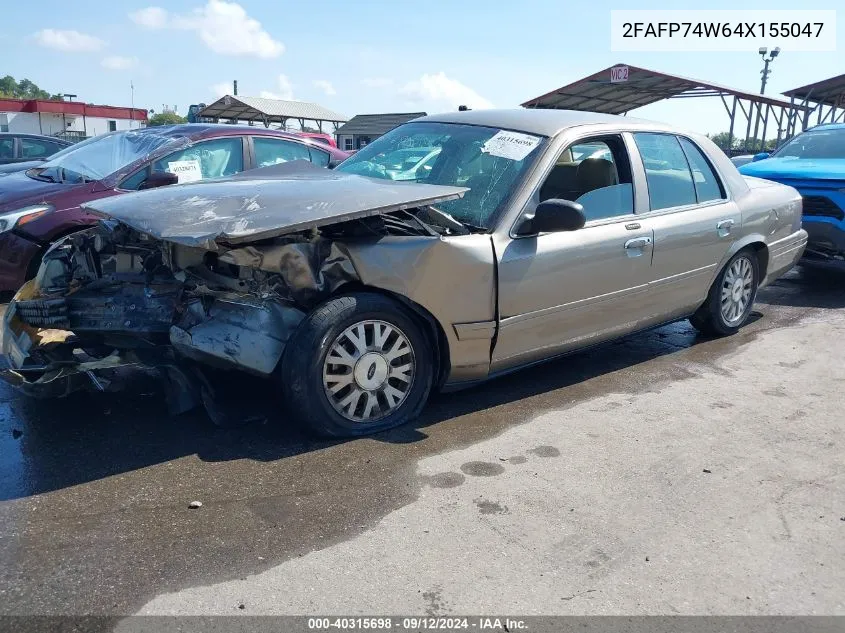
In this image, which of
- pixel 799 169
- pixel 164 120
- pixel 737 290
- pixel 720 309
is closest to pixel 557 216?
pixel 720 309

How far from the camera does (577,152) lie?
4625 mm

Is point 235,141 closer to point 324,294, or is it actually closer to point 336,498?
point 324,294

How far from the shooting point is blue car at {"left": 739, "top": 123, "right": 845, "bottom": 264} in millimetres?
7305

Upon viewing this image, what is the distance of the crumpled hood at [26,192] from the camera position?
6098 mm

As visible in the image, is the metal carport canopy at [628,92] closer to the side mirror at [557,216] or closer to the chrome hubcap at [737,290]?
the chrome hubcap at [737,290]

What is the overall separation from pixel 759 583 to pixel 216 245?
8.67 ft

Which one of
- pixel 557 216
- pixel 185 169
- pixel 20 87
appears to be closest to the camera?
pixel 557 216

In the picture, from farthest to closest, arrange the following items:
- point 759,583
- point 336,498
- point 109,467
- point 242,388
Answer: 1. point 242,388
2. point 109,467
3. point 336,498
4. point 759,583

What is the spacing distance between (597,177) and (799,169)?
4.40 m

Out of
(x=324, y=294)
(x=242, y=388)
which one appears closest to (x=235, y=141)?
(x=242, y=388)

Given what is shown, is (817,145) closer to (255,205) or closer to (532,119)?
(532,119)

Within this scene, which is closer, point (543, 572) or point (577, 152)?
point (543, 572)

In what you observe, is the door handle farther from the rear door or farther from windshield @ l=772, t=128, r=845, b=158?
windshield @ l=772, t=128, r=845, b=158

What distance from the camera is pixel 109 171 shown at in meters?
6.67
